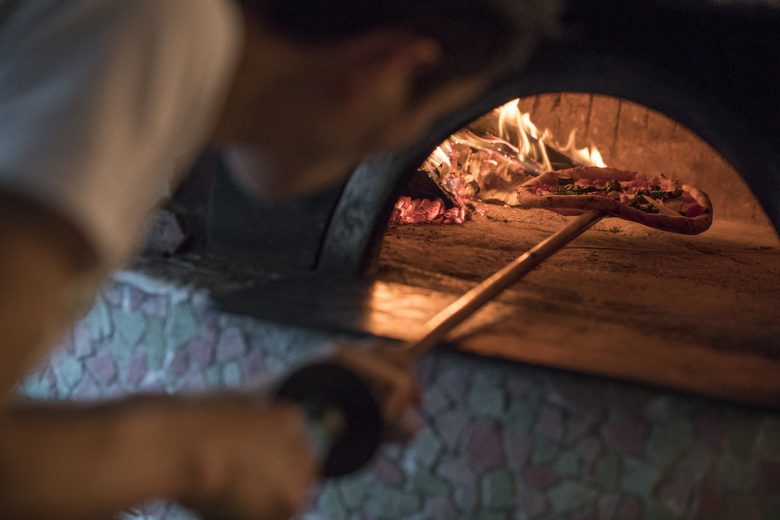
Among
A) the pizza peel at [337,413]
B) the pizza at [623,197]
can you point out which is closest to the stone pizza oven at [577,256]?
the pizza at [623,197]

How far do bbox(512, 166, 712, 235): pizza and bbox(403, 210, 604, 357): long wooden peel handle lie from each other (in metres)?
0.66

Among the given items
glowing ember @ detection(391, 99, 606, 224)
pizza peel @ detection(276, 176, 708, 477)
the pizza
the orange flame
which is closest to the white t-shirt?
pizza peel @ detection(276, 176, 708, 477)

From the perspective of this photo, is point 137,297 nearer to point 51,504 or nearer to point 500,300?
point 500,300

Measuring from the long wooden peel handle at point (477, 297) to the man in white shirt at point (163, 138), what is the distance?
2.62 feet

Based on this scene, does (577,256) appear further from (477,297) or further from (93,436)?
(93,436)

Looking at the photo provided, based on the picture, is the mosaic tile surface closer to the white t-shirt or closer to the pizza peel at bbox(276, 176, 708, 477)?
the pizza peel at bbox(276, 176, 708, 477)

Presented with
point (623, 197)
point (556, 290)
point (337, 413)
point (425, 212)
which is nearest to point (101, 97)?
point (337, 413)

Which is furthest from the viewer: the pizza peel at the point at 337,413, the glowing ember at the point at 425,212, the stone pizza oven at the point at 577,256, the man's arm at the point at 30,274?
the glowing ember at the point at 425,212

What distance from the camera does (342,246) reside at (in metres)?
2.77

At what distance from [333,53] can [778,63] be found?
5.65 ft

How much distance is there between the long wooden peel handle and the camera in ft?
6.16

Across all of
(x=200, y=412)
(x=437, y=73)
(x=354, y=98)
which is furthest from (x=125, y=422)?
(x=437, y=73)

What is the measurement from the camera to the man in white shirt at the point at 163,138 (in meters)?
0.67

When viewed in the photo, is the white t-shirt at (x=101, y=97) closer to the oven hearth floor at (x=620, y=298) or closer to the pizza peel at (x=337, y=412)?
the pizza peel at (x=337, y=412)
